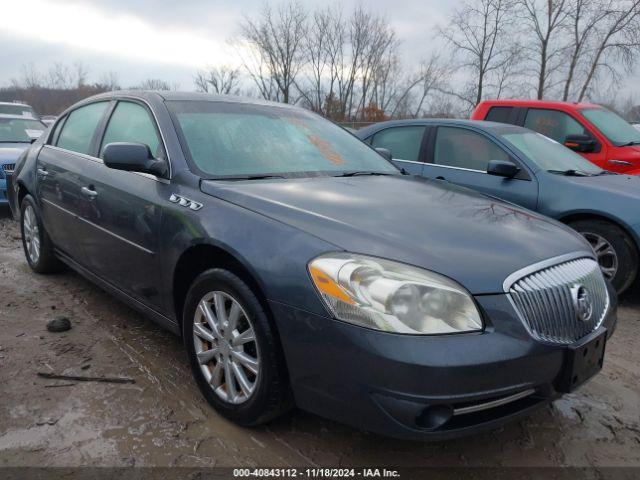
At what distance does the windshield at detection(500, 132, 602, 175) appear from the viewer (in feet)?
15.9

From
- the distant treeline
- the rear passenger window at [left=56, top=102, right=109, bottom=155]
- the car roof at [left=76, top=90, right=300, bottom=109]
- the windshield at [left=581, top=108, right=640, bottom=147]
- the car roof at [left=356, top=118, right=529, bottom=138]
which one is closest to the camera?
the car roof at [left=76, top=90, right=300, bottom=109]

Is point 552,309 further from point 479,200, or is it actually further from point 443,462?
point 479,200

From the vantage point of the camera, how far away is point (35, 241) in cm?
457

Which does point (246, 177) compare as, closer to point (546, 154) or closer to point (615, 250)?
point (615, 250)

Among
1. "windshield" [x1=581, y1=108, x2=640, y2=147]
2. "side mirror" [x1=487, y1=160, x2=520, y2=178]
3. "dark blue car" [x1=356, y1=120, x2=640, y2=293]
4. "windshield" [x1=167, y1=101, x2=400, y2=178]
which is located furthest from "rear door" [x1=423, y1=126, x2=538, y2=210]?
"windshield" [x1=581, y1=108, x2=640, y2=147]

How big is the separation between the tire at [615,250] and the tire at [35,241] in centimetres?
447

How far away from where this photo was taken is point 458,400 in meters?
1.82

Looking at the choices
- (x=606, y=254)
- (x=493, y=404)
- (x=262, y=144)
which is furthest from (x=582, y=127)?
(x=493, y=404)

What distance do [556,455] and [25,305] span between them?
3628mm

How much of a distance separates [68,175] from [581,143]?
18.3ft

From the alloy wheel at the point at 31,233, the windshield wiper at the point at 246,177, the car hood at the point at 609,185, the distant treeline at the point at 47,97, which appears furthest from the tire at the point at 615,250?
the distant treeline at the point at 47,97

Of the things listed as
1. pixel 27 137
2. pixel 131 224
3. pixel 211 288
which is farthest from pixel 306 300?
pixel 27 137

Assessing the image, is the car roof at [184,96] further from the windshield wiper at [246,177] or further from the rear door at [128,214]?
the windshield wiper at [246,177]

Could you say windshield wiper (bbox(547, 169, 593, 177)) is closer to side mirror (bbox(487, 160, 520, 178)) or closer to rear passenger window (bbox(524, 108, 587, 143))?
side mirror (bbox(487, 160, 520, 178))
